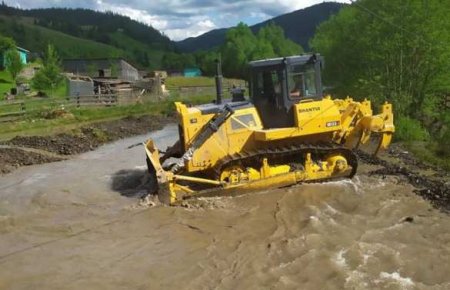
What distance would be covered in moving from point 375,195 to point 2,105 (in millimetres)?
25690

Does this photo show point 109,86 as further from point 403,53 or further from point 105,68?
point 105,68

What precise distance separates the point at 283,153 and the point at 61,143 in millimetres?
13193

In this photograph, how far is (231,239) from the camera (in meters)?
10.9

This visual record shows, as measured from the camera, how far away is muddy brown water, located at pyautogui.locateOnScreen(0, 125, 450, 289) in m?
9.04

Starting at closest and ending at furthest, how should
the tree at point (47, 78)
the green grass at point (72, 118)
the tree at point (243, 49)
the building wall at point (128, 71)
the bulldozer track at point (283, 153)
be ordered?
the bulldozer track at point (283, 153) < the green grass at point (72, 118) < the tree at point (47, 78) < the building wall at point (128, 71) < the tree at point (243, 49)

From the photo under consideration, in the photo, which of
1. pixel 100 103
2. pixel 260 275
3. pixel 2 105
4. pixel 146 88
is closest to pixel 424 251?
pixel 260 275

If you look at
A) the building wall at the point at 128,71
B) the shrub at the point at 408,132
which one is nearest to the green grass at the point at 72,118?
the shrub at the point at 408,132

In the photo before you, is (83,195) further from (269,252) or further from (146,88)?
(146,88)

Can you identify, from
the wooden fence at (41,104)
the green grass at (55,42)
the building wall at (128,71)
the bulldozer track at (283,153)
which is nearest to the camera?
the bulldozer track at (283,153)

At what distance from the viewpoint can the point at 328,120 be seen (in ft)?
46.2

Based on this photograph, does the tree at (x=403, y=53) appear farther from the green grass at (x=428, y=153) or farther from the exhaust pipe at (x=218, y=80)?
the exhaust pipe at (x=218, y=80)

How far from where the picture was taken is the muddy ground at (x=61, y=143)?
66.7ft

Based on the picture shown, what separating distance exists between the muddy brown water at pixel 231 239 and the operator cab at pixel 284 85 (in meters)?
1.95

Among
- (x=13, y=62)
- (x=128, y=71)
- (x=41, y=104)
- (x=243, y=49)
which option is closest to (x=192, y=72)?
(x=243, y=49)
